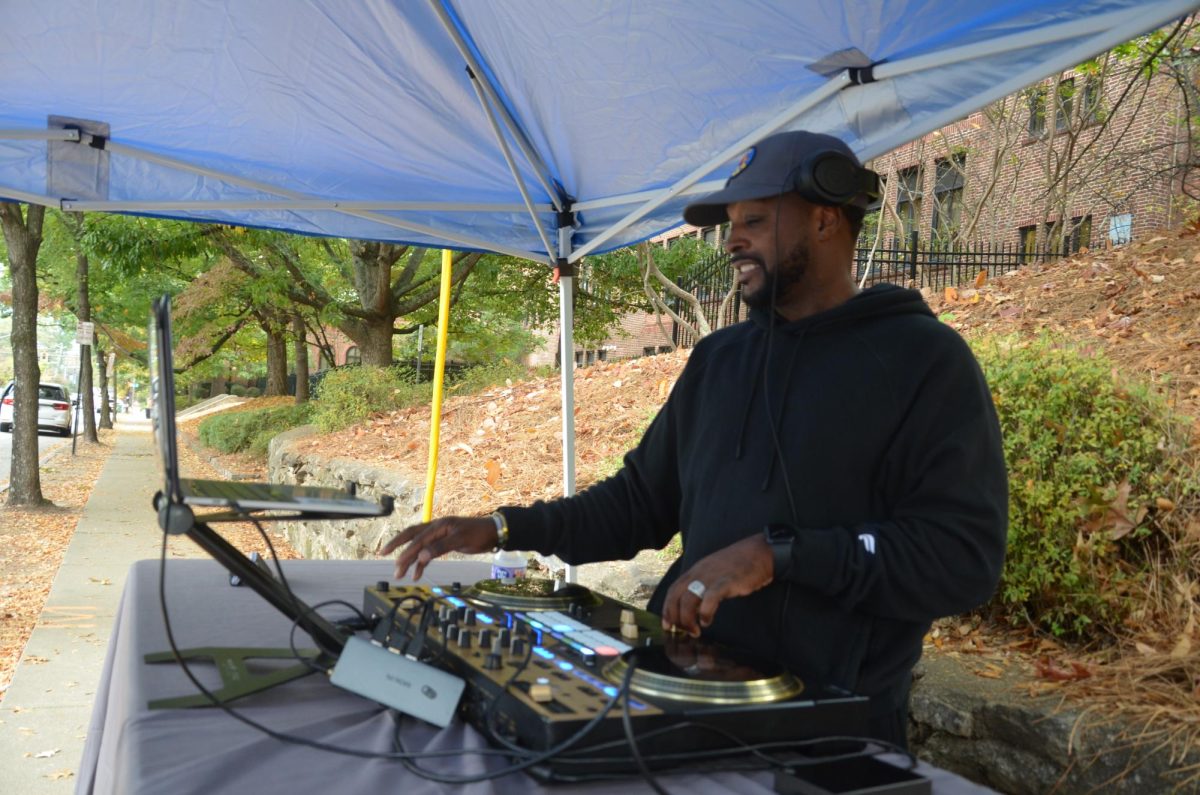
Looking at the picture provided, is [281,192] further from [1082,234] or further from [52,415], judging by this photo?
[52,415]

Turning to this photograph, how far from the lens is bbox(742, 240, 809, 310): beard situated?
2125mm

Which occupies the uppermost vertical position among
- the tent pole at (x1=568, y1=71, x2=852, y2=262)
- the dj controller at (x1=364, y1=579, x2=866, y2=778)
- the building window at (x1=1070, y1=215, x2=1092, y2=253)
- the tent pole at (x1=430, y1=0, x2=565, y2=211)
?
the building window at (x1=1070, y1=215, x2=1092, y2=253)

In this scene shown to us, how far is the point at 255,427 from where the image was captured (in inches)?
814

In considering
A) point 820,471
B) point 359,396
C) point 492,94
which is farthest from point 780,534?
point 359,396

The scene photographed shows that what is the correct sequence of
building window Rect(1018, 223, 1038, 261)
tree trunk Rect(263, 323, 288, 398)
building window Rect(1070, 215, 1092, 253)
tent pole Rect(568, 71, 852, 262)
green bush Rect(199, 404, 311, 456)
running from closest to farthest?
1. tent pole Rect(568, 71, 852, 262)
2. building window Rect(1070, 215, 1092, 253)
3. building window Rect(1018, 223, 1038, 261)
4. green bush Rect(199, 404, 311, 456)
5. tree trunk Rect(263, 323, 288, 398)

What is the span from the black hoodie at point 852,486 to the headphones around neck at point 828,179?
0.21 meters

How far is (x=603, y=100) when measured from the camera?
3.30 metres

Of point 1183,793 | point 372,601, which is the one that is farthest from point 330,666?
point 1183,793

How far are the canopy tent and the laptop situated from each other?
5.38 ft

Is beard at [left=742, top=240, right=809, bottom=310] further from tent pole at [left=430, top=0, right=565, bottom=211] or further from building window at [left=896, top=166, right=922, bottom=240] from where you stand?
building window at [left=896, top=166, right=922, bottom=240]

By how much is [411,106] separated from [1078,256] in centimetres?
778

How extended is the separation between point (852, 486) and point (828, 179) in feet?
1.97

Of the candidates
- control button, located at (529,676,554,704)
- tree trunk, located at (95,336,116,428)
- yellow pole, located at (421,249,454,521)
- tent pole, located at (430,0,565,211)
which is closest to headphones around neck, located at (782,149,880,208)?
control button, located at (529,676,554,704)

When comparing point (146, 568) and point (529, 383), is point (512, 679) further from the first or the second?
point (529, 383)
